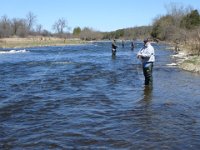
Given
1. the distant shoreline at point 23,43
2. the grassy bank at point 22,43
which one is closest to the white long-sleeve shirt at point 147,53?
the distant shoreline at point 23,43

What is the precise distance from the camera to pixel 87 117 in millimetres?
10508

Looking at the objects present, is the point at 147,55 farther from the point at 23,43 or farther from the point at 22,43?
the point at 23,43

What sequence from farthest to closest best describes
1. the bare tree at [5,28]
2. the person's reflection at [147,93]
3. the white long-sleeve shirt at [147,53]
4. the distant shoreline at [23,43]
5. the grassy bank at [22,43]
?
the bare tree at [5,28]
the distant shoreline at [23,43]
the grassy bank at [22,43]
the white long-sleeve shirt at [147,53]
the person's reflection at [147,93]

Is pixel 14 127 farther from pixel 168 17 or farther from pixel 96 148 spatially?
pixel 168 17

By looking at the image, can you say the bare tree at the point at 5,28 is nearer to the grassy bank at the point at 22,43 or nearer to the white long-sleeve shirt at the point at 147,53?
the grassy bank at the point at 22,43

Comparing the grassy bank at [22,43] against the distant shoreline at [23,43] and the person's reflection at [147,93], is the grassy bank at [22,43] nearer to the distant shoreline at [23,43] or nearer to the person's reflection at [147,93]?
the distant shoreline at [23,43]

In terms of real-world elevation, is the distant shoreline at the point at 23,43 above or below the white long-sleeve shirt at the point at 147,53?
below

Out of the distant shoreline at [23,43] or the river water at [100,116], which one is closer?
the river water at [100,116]

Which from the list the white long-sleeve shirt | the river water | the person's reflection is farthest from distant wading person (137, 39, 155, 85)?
the river water

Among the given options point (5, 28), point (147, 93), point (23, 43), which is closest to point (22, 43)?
point (23, 43)

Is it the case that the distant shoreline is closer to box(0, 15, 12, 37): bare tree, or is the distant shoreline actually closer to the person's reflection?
box(0, 15, 12, 37): bare tree

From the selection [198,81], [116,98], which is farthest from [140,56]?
[198,81]

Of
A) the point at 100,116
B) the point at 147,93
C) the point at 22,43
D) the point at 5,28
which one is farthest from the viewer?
the point at 5,28

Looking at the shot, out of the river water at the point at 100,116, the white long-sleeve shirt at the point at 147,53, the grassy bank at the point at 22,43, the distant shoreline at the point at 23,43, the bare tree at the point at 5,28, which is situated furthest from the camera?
the bare tree at the point at 5,28
